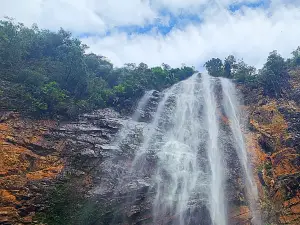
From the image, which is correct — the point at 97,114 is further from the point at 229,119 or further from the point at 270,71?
the point at 270,71

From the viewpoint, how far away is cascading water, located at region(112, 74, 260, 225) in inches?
640

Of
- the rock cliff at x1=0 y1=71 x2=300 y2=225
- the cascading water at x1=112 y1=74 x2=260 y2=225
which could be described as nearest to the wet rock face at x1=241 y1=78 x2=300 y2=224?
the rock cliff at x1=0 y1=71 x2=300 y2=225

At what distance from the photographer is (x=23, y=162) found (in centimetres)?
1672

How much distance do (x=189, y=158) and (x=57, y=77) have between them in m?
15.0

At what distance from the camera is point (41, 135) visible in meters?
19.3

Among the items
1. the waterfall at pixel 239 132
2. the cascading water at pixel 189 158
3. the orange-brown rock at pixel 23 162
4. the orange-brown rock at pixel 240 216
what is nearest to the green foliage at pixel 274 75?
the waterfall at pixel 239 132

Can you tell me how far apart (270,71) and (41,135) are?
2159 cm

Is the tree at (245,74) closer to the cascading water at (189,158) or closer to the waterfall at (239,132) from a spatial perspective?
the waterfall at (239,132)

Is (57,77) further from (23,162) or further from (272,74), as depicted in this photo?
(272,74)

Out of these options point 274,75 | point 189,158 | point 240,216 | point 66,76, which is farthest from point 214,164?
point 66,76

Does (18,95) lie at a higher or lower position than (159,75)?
lower

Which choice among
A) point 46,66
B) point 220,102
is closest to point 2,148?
point 46,66

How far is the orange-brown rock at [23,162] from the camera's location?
1440 cm

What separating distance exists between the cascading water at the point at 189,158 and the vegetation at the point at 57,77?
3.08 metres
